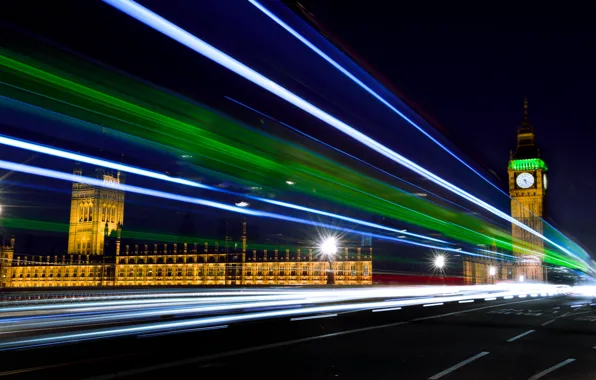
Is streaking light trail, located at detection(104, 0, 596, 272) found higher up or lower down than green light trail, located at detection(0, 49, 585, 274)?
higher up

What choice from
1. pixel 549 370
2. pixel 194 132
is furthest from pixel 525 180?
pixel 549 370

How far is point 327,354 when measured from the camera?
460 inches

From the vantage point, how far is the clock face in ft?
461

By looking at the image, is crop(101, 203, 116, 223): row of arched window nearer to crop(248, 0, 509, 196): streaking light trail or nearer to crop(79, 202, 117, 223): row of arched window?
crop(79, 202, 117, 223): row of arched window

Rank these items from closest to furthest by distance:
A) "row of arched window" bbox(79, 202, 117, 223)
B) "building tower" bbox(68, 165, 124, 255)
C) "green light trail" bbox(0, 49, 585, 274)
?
"green light trail" bbox(0, 49, 585, 274) < "building tower" bbox(68, 165, 124, 255) < "row of arched window" bbox(79, 202, 117, 223)

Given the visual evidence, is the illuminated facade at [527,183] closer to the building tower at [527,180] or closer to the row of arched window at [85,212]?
the building tower at [527,180]

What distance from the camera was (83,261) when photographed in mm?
111000

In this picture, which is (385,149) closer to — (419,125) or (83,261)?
(419,125)

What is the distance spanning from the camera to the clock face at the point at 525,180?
140375 mm

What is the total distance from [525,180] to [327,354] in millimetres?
140489

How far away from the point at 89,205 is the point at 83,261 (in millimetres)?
10437

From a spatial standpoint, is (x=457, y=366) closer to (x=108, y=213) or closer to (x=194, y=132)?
(x=194, y=132)

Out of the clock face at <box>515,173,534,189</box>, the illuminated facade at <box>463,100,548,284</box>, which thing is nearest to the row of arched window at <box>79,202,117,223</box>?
the illuminated facade at <box>463,100,548,284</box>

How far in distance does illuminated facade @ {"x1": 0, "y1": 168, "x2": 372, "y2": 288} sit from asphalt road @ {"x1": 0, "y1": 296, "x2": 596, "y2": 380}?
72568 mm
